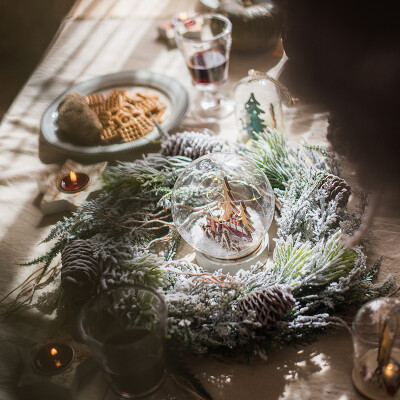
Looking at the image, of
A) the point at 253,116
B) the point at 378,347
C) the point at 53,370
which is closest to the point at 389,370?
the point at 378,347

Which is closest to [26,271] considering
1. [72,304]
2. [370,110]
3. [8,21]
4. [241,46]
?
[72,304]

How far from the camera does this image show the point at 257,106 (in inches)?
41.6

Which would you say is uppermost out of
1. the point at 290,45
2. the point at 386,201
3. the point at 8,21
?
the point at 290,45

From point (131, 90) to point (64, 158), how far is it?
27cm

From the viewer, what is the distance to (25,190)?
1055 mm

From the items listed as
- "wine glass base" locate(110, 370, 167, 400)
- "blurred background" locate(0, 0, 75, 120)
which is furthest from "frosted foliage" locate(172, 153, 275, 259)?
"blurred background" locate(0, 0, 75, 120)

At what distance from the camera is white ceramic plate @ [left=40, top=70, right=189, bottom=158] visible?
3.50 feet

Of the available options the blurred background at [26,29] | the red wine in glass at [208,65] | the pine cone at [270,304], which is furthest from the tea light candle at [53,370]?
the blurred background at [26,29]

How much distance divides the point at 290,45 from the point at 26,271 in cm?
64

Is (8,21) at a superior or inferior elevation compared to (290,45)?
inferior

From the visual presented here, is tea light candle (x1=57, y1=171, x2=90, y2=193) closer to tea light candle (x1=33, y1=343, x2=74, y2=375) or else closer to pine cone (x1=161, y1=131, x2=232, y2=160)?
pine cone (x1=161, y1=131, x2=232, y2=160)

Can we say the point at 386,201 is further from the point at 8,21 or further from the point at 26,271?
the point at 8,21

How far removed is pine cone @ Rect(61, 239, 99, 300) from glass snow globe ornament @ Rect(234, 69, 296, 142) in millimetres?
437

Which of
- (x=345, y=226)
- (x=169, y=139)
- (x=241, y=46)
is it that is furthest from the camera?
(x=241, y=46)
